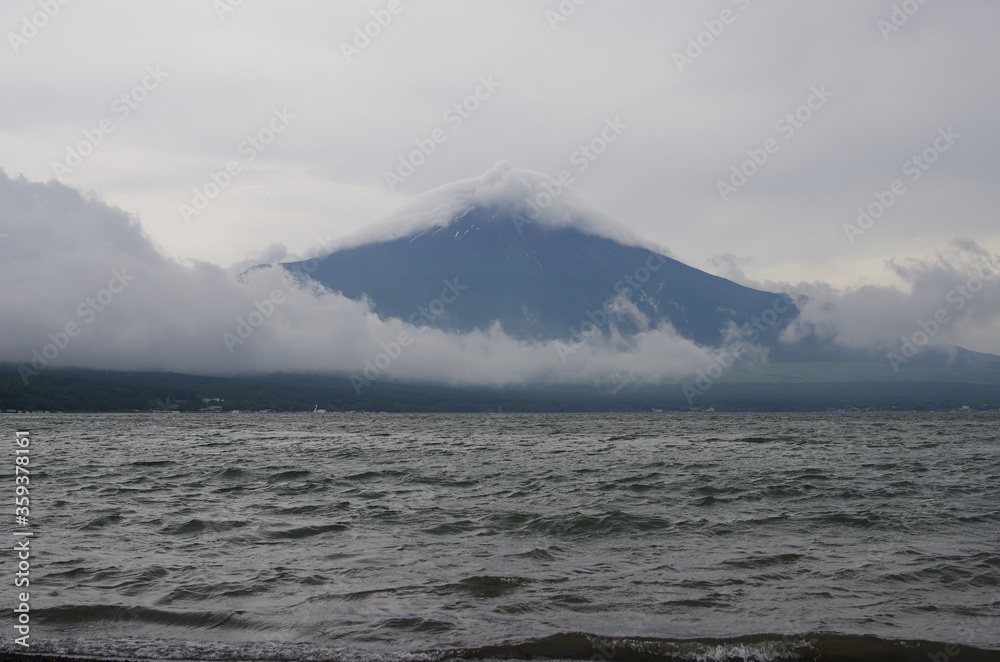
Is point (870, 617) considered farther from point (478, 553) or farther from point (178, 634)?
point (178, 634)

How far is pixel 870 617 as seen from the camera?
8.62 m

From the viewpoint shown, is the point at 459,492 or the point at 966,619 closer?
the point at 966,619

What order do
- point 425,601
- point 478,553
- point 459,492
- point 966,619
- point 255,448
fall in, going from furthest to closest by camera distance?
1. point 255,448
2. point 459,492
3. point 478,553
4. point 425,601
5. point 966,619

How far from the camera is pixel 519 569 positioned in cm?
1091

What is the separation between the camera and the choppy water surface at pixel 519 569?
25.9ft

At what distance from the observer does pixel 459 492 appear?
20.1 meters

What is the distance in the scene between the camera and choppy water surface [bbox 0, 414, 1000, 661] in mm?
7906

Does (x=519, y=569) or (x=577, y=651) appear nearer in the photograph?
(x=577, y=651)

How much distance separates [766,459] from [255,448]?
2842 cm

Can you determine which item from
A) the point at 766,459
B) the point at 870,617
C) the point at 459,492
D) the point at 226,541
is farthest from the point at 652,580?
the point at 766,459

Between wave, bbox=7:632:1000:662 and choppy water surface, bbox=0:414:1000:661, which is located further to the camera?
choppy water surface, bbox=0:414:1000:661

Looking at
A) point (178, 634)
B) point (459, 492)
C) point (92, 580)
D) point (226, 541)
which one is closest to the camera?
point (178, 634)

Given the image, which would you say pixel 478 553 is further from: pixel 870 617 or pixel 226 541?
pixel 870 617

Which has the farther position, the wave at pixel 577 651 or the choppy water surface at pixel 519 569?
the choppy water surface at pixel 519 569
